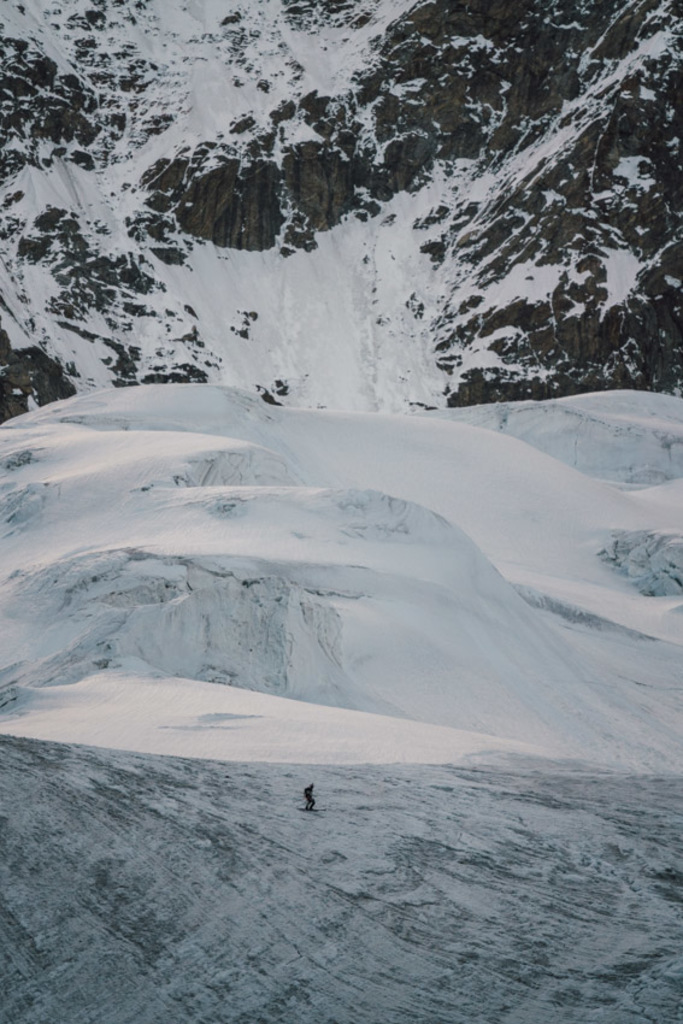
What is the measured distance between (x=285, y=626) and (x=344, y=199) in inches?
3397

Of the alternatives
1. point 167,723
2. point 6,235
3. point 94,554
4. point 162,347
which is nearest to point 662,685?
point 94,554

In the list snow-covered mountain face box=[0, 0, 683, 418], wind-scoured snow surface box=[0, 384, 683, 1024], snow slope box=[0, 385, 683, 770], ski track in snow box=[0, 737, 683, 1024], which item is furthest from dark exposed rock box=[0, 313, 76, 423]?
ski track in snow box=[0, 737, 683, 1024]

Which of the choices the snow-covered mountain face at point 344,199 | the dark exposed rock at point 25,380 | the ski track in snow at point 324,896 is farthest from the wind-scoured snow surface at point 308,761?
the snow-covered mountain face at point 344,199

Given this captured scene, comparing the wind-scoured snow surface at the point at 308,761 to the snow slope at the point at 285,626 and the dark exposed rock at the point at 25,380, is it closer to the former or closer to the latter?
the snow slope at the point at 285,626

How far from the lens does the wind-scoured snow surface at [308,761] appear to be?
16.1 ft

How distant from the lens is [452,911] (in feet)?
18.5

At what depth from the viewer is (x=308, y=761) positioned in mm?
8398

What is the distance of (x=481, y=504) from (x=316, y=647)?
1939 cm

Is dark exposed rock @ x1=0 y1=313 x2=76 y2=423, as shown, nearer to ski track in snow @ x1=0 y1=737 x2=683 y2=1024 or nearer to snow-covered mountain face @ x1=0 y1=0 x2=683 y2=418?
snow-covered mountain face @ x1=0 y1=0 x2=683 y2=418

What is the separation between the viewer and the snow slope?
10.4 meters

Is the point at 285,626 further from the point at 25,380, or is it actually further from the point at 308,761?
the point at 25,380

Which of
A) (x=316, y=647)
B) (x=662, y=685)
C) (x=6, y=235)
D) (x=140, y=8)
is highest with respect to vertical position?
(x=140, y=8)

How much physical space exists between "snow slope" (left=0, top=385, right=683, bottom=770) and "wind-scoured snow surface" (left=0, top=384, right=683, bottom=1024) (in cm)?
6

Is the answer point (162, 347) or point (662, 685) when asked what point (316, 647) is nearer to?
point (662, 685)
